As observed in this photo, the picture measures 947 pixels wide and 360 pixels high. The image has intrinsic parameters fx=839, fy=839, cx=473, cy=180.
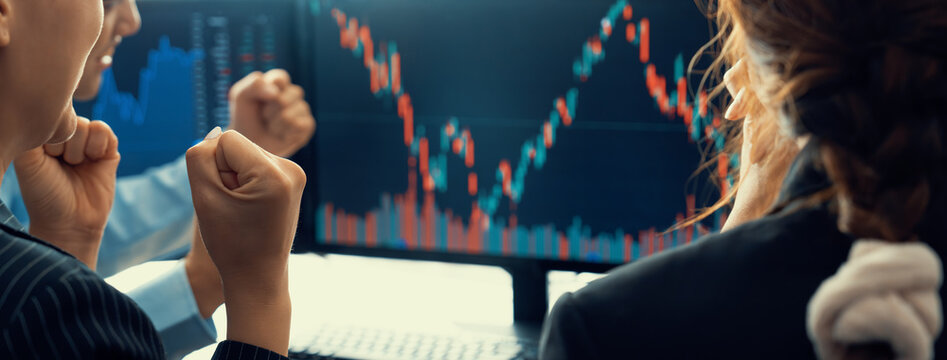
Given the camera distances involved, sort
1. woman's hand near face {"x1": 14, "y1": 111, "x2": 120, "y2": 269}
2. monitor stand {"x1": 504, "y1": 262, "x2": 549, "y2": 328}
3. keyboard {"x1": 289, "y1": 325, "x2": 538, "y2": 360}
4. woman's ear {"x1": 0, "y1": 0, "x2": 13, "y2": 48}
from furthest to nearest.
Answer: monitor stand {"x1": 504, "y1": 262, "x2": 549, "y2": 328} < keyboard {"x1": 289, "y1": 325, "x2": 538, "y2": 360} < woman's hand near face {"x1": 14, "y1": 111, "x2": 120, "y2": 269} < woman's ear {"x1": 0, "y1": 0, "x2": 13, "y2": 48}

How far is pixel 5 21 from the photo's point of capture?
515 millimetres

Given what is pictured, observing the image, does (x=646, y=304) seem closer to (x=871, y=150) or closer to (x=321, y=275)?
(x=871, y=150)

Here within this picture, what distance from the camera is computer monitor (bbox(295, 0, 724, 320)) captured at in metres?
0.86

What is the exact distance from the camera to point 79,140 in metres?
0.78

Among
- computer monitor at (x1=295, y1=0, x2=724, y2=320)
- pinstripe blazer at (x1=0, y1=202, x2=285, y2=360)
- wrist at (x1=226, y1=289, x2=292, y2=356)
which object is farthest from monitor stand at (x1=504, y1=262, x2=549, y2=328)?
pinstripe blazer at (x1=0, y1=202, x2=285, y2=360)

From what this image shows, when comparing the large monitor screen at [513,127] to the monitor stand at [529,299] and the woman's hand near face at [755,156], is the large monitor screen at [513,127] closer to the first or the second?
the monitor stand at [529,299]

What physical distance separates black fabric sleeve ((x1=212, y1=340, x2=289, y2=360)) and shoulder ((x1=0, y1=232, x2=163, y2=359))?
6 cm

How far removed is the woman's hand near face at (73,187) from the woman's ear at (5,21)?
0.82 feet

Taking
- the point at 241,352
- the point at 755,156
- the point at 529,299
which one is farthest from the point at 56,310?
the point at 529,299

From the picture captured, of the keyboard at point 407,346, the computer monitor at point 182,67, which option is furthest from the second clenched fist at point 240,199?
the computer monitor at point 182,67

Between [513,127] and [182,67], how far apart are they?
17.1 inches

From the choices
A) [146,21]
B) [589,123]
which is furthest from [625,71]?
[146,21]

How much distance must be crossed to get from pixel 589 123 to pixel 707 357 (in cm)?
50

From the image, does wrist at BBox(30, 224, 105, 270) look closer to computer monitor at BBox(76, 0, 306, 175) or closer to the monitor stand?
computer monitor at BBox(76, 0, 306, 175)
